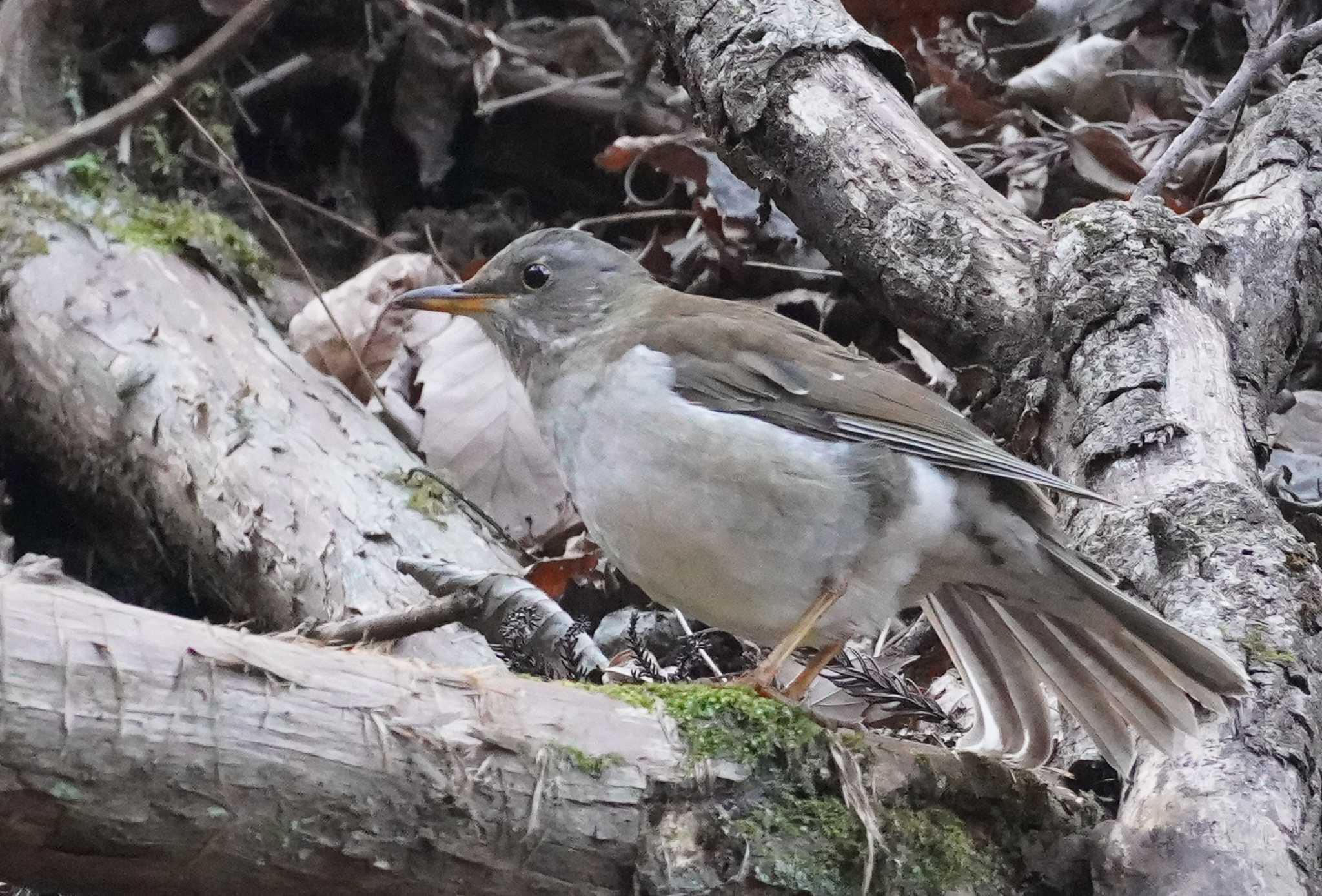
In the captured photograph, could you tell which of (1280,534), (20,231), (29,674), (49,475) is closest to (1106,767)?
(1280,534)

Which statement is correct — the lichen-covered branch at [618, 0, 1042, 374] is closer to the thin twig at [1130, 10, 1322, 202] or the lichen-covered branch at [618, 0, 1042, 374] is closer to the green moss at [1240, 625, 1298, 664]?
the thin twig at [1130, 10, 1322, 202]

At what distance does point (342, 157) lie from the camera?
628 cm

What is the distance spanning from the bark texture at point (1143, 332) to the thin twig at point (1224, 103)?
0.20 m

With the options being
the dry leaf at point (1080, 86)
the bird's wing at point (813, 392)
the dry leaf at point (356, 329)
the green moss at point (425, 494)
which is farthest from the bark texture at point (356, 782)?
the dry leaf at point (1080, 86)

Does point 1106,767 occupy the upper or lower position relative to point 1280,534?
lower

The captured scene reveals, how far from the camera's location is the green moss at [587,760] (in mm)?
2170

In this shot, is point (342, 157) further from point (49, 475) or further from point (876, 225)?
point (876, 225)

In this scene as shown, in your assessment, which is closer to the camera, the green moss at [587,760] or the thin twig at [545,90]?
the green moss at [587,760]

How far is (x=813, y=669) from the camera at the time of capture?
10.0 feet

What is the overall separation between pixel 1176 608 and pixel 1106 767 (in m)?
0.38

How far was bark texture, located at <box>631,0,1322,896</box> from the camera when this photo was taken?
8.13ft

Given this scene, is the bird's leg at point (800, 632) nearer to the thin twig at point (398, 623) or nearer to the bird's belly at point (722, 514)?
the bird's belly at point (722, 514)

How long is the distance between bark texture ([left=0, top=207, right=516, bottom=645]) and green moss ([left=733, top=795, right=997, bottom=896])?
160 cm

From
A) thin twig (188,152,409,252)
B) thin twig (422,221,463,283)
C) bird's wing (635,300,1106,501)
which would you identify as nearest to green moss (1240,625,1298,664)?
bird's wing (635,300,1106,501)
